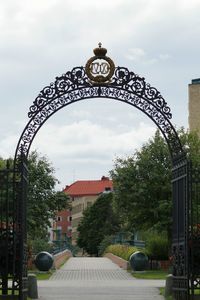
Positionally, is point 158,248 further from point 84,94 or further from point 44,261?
point 84,94

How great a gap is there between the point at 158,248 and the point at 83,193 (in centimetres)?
12474

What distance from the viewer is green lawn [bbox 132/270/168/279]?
32688mm

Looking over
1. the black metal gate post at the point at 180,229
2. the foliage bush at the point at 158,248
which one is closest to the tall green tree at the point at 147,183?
the foliage bush at the point at 158,248

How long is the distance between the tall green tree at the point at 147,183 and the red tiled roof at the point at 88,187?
118m

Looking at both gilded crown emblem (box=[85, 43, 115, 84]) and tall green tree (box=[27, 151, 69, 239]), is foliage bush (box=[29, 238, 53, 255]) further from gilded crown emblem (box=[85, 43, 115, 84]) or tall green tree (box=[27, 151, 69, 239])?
gilded crown emblem (box=[85, 43, 115, 84])

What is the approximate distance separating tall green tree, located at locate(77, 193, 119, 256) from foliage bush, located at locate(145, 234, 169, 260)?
5832 cm

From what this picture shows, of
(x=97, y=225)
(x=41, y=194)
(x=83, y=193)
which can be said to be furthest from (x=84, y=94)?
(x=83, y=193)

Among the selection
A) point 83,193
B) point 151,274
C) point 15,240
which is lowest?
point 151,274

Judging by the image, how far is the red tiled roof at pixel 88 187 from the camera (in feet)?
522

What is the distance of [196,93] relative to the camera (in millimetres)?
68875

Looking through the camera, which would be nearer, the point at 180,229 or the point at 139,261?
the point at 180,229

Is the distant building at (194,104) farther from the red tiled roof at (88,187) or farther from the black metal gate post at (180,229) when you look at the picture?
the red tiled roof at (88,187)

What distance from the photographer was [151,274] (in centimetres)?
3462

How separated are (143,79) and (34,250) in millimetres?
29364
